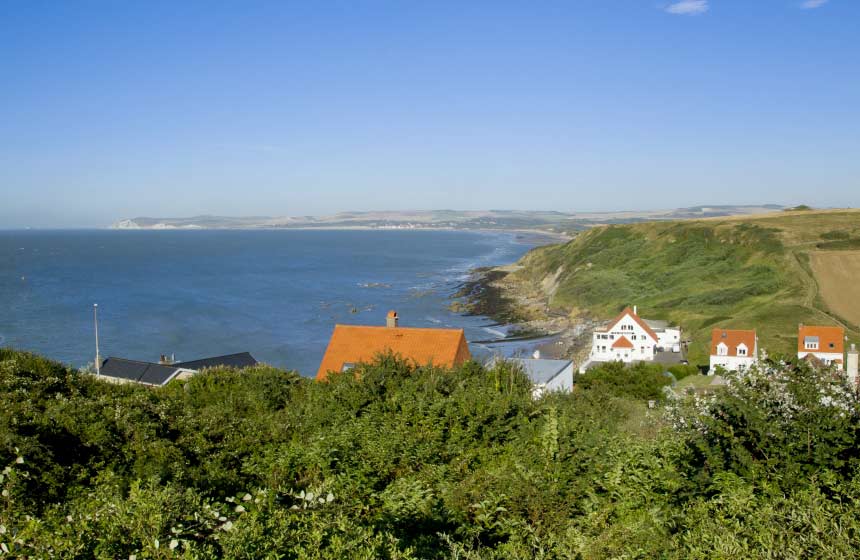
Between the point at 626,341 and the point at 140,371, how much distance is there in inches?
1401

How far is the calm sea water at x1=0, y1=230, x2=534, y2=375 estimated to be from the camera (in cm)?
5572

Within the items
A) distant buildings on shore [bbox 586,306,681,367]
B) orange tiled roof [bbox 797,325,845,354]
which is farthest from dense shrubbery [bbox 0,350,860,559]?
distant buildings on shore [bbox 586,306,681,367]

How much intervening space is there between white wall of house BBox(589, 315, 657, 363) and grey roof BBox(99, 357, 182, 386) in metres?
32.6

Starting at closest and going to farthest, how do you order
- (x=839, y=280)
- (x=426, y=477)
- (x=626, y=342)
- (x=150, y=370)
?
(x=426, y=477) < (x=150, y=370) < (x=626, y=342) < (x=839, y=280)

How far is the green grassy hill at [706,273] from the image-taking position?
6181cm

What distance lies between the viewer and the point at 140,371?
30.2 metres

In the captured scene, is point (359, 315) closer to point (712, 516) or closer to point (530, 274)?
point (530, 274)

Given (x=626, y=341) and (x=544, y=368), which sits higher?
(x=544, y=368)

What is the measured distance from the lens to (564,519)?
8398mm

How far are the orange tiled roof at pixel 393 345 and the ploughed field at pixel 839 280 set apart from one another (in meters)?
45.6

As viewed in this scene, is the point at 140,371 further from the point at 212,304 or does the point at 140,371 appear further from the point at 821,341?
the point at 212,304

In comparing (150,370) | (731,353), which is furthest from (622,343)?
(150,370)

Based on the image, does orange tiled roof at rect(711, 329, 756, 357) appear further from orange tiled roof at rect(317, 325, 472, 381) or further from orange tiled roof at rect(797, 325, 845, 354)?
orange tiled roof at rect(317, 325, 472, 381)

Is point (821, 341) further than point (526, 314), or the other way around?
point (526, 314)
